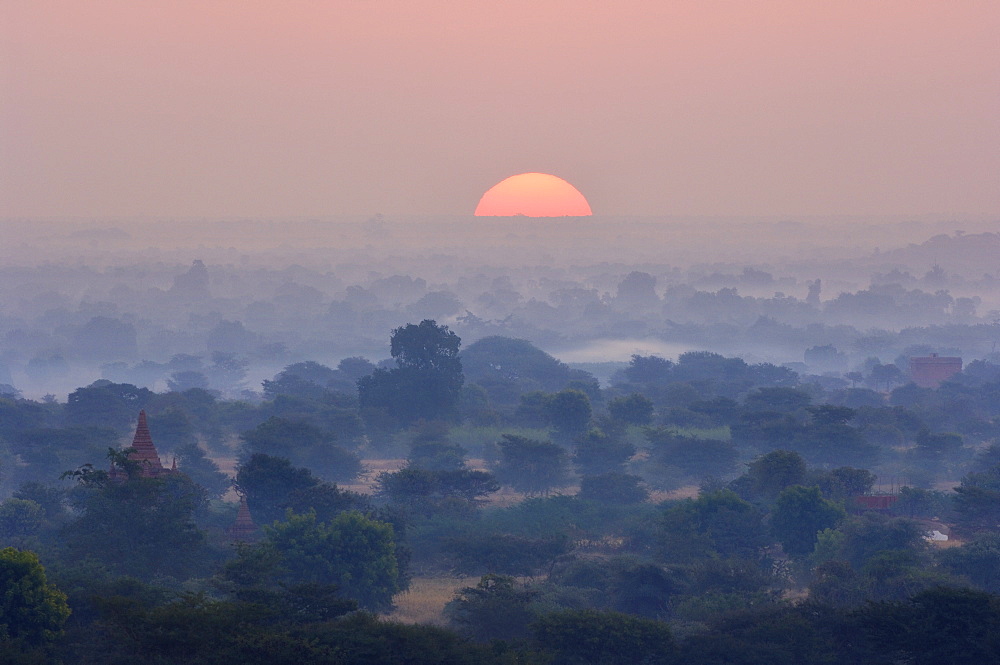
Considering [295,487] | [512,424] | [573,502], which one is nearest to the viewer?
[295,487]

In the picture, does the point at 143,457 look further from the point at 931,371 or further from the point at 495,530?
the point at 931,371

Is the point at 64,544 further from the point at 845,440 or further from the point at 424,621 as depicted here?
the point at 845,440

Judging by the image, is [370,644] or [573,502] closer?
[370,644]

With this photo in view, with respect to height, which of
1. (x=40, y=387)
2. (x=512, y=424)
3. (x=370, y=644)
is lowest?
(x=40, y=387)

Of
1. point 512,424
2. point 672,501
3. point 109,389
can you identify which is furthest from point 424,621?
point 109,389

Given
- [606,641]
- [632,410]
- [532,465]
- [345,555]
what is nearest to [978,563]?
[606,641]

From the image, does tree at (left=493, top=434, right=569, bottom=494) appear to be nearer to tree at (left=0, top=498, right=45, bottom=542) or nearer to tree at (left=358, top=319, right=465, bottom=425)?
tree at (left=358, top=319, right=465, bottom=425)
